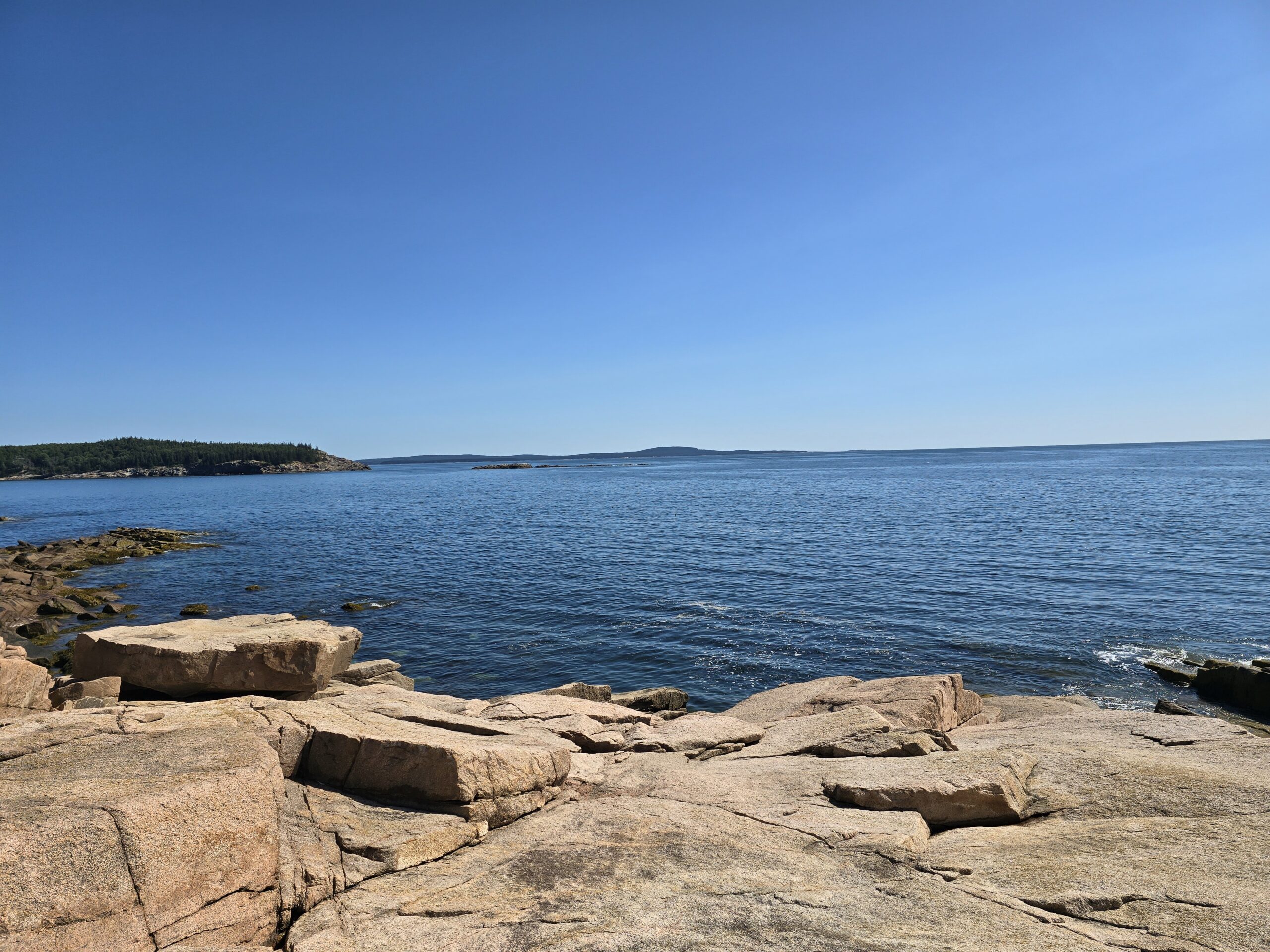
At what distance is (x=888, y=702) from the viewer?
47.4 ft

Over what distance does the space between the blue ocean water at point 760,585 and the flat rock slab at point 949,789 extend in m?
10.8

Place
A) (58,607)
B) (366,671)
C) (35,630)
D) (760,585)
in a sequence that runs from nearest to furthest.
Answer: (366,671) → (35,630) → (58,607) → (760,585)

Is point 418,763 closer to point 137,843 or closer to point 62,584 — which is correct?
point 137,843

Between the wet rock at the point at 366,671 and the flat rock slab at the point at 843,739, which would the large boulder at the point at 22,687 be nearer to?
the wet rock at the point at 366,671

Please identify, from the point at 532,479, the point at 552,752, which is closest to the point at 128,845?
the point at 552,752

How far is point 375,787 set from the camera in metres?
8.18

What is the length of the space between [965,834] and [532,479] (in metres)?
167

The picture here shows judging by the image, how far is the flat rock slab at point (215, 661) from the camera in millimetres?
11648

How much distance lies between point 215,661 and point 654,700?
10749mm

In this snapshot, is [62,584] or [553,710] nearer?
[553,710]

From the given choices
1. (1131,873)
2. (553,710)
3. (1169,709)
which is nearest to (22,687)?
(553,710)

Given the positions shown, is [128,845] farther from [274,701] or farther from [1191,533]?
[1191,533]

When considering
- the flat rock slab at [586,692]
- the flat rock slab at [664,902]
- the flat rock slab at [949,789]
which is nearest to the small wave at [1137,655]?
the flat rock slab at [949,789]

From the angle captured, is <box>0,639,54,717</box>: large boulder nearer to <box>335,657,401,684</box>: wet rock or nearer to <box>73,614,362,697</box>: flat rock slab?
<box>73,614,362,697</box>: flat rock slab
